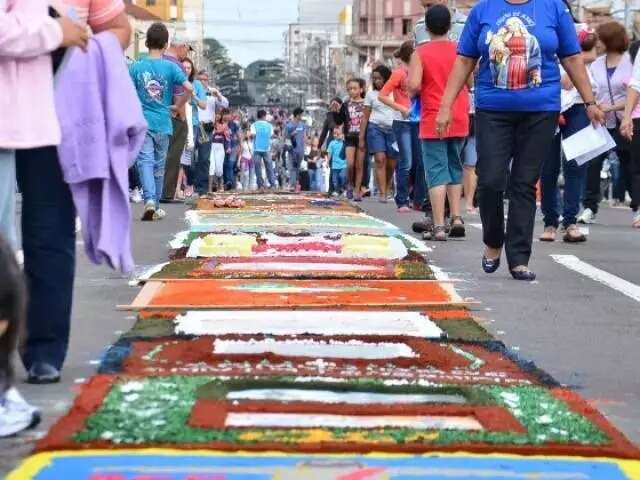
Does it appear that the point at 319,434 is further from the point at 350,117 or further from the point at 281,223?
the point at 350,117

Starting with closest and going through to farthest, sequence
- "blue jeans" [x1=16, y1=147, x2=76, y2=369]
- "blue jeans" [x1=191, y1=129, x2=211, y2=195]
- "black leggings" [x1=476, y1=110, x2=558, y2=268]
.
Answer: "blue jeans" [x1=16, y1=147, x2=76, y2=369] → "black leggings" [x1=476, y1=110, x2=558, y2=268] → "blue jeans" [x1=191, y1=129, x2=211, y2=195]

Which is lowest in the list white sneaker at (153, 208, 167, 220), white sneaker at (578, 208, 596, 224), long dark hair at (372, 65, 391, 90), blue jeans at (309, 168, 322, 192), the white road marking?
blue jeans at (309, 168, 322, 192)

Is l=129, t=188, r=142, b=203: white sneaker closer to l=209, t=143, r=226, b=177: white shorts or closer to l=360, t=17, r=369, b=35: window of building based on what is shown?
l=209, t=143, r=226, b=177: white shorts

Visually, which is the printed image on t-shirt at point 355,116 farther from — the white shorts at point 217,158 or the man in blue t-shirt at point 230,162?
the man in blue t-shirt at point 230,162

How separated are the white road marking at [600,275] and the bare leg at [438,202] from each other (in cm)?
131

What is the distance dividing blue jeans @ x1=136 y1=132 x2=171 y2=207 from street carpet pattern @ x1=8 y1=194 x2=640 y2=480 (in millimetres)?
7137

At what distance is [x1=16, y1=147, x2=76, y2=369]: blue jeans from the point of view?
5305 millimetres

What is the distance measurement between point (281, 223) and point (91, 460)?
970 centimetres

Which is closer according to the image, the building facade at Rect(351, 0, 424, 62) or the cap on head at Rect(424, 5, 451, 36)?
the cap on head at Rect(424, 5, 451, 36)

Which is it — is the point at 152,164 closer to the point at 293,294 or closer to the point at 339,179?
the point at 293,294

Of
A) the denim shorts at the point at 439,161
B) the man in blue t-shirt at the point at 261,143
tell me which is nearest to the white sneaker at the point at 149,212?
the denim shorts at the point at 439,161

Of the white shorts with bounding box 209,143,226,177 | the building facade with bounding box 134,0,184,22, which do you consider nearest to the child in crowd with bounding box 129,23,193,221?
the white shorts with bounding box 209,143,226,177

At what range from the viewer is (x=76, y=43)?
5.12 metres

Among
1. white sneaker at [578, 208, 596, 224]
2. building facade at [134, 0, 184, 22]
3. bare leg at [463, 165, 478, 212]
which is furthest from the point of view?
building facade at [134, 0, 184, 22]
